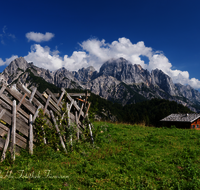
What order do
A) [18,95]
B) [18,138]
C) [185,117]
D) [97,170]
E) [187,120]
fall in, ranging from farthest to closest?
[185,117], [187,120], [18,95], [18,138], [97,170]

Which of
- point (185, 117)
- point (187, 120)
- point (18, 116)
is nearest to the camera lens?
point (18, 116)

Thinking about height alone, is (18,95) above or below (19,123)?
above

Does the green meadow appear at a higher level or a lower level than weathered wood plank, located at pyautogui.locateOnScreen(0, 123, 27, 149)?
lower

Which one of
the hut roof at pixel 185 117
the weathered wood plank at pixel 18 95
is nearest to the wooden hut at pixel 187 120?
the hut roof at pixel 185 117

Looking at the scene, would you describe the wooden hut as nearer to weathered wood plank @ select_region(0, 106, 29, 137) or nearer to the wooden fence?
the wooden fence

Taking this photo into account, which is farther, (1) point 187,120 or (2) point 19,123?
(1) point 187,120

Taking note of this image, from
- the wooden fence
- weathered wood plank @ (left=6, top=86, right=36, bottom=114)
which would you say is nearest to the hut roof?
the wooden fence

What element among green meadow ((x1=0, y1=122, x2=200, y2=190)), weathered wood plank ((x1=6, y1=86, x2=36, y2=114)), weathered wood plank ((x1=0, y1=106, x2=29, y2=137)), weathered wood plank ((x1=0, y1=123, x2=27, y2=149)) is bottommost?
green meadow ((x1=0, y1=122, x2=200, y2=190))

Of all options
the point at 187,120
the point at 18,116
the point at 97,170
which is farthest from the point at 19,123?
the point at 187,120

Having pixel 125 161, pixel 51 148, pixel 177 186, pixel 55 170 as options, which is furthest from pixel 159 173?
pixel 51 148

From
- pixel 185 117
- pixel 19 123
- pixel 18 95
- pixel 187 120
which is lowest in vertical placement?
pixel 187 120

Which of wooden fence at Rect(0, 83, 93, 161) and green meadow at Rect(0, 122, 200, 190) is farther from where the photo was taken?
wooden fence at Rect(0, 83, 93, 161)

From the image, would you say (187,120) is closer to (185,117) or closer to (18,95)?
(185,117)

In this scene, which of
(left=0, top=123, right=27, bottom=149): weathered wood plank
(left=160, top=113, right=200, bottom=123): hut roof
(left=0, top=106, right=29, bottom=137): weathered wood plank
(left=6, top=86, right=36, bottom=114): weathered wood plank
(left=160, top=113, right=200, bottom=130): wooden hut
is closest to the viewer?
(left=0, top=123, right=27, bottom=149): weathered wood plank
